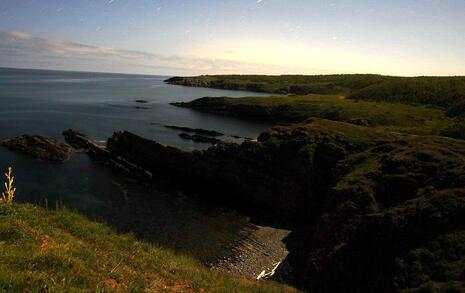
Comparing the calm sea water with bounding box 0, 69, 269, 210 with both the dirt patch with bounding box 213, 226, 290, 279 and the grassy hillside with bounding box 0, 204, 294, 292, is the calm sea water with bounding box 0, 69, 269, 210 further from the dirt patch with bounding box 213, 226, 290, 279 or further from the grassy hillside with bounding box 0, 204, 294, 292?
the grassy hillside with bounding box 0, 204, 294, 292

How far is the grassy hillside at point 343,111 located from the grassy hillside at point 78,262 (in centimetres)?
7201

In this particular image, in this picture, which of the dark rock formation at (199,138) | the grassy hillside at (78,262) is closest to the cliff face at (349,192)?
the grassy hillside at (78,262)

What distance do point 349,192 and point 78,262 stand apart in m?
32.5

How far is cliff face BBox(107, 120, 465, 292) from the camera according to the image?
28359 millimetres

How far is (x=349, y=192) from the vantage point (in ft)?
131

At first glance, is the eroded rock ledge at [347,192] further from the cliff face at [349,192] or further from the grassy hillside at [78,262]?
the grassy hillside at [78,262]

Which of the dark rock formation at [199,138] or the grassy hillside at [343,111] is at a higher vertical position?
the grassy hillside at [343,111]

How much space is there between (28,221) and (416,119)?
108 m

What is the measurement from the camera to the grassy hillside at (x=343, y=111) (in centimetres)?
9767

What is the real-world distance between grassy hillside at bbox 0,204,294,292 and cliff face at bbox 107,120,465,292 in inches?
509

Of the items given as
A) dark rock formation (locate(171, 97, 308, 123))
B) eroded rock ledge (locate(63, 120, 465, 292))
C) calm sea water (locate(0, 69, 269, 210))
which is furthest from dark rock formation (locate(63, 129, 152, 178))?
dark rock formation (locate(171, 97, 308, 123))

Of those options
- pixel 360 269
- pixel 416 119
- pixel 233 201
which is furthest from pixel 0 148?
pixel 416 119

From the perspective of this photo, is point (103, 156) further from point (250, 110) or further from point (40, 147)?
point (250, 110)

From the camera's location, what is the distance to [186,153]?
63.7 meters
